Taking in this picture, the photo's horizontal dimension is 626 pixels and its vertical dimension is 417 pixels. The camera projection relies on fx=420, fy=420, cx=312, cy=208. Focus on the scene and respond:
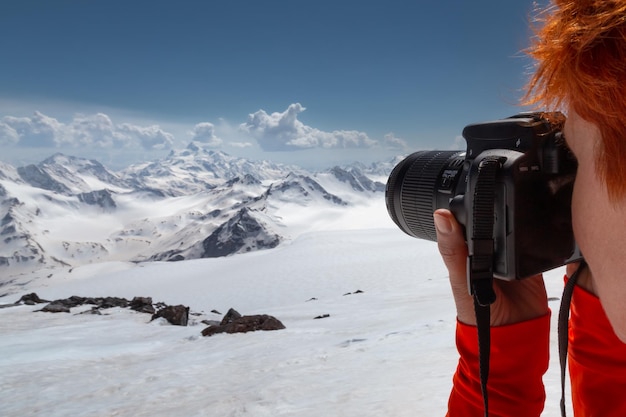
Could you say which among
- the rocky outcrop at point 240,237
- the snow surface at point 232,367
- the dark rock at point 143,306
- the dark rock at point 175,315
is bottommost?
the rocky outcrop at point 240,237

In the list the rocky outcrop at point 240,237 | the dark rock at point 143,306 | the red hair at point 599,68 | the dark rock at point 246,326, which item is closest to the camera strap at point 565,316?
the red hair at point 599,68

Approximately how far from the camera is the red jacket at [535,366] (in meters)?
1.06

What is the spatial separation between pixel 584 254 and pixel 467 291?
373 mm

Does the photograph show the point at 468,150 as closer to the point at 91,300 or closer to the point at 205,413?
the point at 205,413

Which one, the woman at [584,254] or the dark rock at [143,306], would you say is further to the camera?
the dark rock at [143,306]

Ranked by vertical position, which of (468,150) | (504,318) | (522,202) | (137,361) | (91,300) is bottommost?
(91,300)

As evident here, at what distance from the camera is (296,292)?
86.9 feet

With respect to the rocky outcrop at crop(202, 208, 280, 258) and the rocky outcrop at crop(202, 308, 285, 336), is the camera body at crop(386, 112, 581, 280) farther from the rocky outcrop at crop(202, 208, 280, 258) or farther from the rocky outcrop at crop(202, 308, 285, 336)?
the rocky outcrop at crop(202, 208, 280, 258)

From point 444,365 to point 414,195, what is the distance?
1.96 m

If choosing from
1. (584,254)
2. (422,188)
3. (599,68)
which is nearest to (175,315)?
(422,188)

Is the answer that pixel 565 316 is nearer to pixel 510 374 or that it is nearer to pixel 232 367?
pixel 510 374

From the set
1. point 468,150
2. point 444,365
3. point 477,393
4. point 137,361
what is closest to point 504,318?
point 477,393

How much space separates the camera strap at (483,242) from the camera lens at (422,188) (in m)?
0.31

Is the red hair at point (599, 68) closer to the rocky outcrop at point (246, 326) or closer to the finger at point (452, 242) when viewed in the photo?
the finger at point (452, 242)
